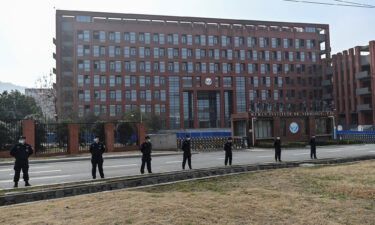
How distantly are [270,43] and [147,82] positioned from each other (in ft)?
94.6

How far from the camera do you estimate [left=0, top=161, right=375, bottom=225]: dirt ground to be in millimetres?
6574

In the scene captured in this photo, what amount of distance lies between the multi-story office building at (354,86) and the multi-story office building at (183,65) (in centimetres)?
714

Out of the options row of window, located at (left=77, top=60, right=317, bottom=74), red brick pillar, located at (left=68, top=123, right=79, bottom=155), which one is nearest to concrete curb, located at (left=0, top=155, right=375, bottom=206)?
red brick pillar, located at (left=68, top=123, right=79, bottom=155)

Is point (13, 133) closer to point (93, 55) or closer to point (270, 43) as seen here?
point (93, 55)

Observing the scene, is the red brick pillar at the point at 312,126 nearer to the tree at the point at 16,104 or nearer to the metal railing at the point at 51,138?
the metal railing at the point at 51,138

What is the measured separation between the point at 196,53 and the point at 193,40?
2.75 m

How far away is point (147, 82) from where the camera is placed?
70.5 metres

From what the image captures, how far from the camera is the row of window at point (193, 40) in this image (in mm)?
67938

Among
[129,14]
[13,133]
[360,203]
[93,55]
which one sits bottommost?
[360,203]

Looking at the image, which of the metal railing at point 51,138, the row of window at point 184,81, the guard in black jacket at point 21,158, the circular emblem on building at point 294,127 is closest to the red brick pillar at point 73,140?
the metal railing at point 51,138

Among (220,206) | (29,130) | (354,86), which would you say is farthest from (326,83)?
(220,206)

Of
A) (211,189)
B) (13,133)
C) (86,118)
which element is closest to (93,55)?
(86,118)

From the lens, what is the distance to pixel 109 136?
2972 cm

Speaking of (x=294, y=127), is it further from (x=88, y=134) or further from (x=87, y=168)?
(x=87, y=168)
